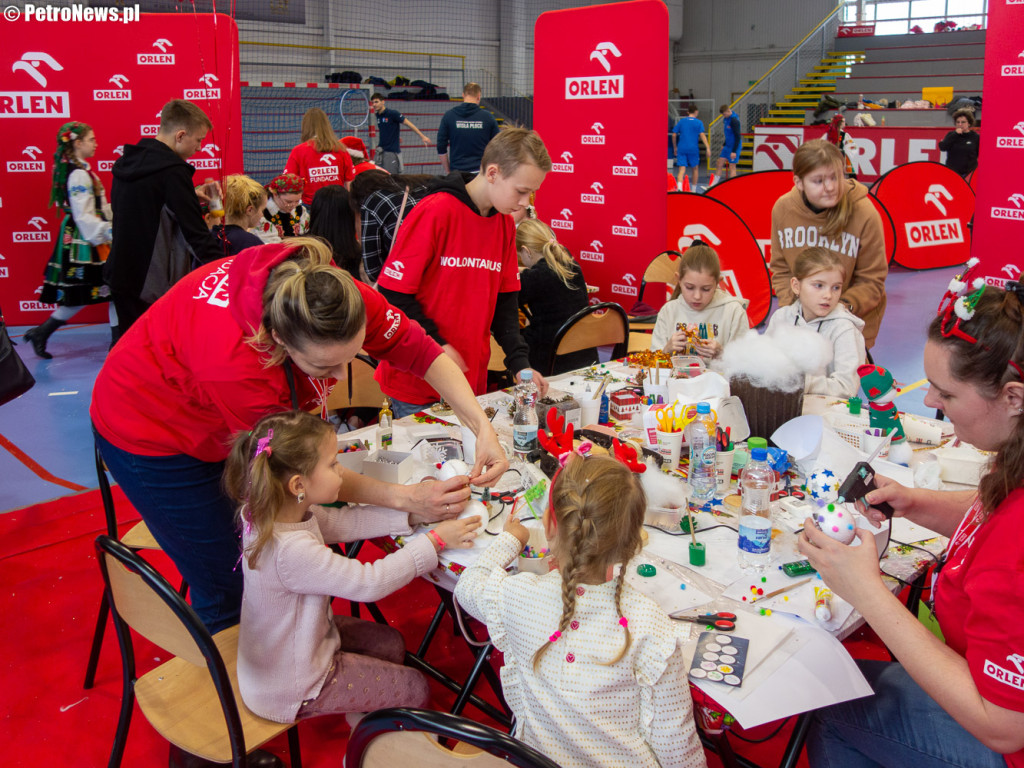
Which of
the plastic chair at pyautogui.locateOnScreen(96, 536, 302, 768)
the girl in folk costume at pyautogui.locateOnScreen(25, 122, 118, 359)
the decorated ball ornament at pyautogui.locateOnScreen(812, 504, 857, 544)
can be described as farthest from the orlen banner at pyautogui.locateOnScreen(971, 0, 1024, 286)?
the girl in folk costume at pyautogui.locateOnScreen(25, 122, 118, 359)

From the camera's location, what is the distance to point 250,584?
1833 millimetres

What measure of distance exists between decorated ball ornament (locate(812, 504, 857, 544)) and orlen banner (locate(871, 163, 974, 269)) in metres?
7.46

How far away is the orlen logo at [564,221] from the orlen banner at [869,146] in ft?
16.2

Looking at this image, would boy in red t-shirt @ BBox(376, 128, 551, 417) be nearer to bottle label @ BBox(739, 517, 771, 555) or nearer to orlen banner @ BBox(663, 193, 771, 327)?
bottle label @ BBox(739, 517, 771, 555)

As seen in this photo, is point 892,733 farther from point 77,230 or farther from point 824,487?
point 77,230

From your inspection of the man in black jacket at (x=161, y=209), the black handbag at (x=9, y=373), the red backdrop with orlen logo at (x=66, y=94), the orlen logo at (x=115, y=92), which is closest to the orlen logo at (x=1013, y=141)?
the man in black jacket at (x=161, y=209)

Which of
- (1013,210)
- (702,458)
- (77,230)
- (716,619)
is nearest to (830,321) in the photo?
(702,458)

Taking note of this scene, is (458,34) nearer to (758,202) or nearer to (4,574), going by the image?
(758,202)

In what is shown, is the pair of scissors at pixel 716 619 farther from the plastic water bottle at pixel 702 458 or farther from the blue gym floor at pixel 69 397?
the blue gym floor at pixel 69 397

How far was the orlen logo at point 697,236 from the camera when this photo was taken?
6371 mm

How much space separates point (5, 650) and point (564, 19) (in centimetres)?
523

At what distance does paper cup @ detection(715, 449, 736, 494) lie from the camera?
2.17m

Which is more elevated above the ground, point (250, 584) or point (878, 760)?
point (250, 584)

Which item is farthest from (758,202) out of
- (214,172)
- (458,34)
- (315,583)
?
(458,34)
